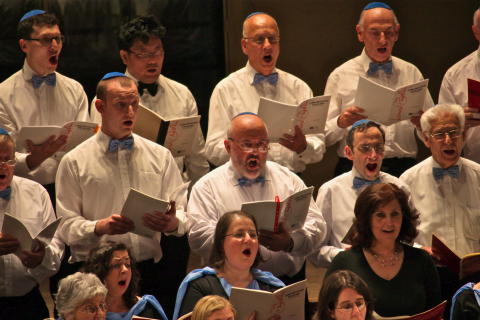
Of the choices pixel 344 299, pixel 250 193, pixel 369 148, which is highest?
pixel 369 148

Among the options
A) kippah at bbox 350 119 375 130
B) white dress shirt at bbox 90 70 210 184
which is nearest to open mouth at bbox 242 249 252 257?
kippah at bbox 350 119 375 130

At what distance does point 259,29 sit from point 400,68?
3.62 ft

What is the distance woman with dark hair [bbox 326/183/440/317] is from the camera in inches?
193

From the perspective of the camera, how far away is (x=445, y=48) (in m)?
8.16

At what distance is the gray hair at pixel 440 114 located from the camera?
587 cm

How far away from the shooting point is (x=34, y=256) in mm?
5031

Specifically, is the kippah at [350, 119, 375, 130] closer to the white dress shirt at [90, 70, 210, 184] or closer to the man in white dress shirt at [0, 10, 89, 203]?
the white dress shirt at [90, 70, 210, 184]

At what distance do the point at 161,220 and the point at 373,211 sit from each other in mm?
1152

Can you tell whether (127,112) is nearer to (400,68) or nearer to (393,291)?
(393,291)

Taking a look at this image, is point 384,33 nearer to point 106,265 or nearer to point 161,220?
point 161,220

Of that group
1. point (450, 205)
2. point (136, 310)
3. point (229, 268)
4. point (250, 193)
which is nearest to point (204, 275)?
point (229, 268)

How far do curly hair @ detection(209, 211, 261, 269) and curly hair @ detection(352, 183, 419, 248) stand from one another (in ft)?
1.99

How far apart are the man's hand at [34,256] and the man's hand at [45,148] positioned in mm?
815

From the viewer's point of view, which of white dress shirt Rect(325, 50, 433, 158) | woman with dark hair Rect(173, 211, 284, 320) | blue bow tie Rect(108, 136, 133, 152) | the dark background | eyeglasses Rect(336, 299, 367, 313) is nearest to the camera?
eyeglasses Rect(336, 299, 367, 313)
